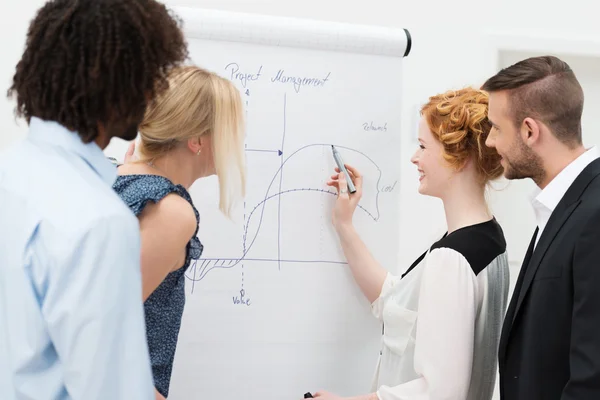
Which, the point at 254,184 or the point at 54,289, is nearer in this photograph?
the point at 54,289

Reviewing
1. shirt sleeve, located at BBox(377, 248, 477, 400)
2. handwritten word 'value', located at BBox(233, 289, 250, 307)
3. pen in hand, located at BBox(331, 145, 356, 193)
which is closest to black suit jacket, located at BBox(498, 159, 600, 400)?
shirt sleeve, located at BBox(377, 248, 477, 400)

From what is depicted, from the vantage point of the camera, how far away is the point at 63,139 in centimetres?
92

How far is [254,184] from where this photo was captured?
1775mm

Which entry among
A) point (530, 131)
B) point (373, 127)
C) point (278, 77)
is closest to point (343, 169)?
point (373, 127)

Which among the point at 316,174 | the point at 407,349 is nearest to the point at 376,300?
the point at 407,349

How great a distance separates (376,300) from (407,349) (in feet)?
0.66

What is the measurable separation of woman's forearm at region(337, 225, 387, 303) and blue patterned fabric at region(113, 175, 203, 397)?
511mm

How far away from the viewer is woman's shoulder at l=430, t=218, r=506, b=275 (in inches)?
60.8

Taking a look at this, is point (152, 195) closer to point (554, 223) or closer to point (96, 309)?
point (96, 309)

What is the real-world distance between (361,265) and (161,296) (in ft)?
2.06

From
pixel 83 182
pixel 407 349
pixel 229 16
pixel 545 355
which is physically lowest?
pixel 407 349

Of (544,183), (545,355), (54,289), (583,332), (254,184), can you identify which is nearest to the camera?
A: (54,289)

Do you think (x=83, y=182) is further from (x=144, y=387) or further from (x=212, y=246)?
(x=212, y=246)

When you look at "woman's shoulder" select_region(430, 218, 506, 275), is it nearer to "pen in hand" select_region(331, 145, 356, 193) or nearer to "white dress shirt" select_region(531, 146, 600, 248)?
"white dress shirt" select_region(531, 146, 600, 248)
